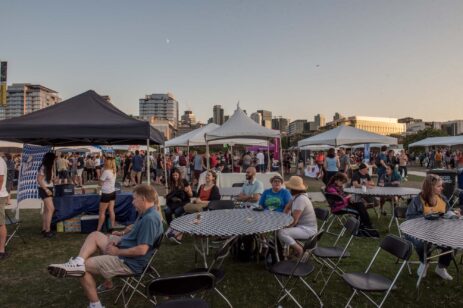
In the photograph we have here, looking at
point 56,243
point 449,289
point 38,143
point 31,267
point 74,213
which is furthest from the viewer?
point 38,143

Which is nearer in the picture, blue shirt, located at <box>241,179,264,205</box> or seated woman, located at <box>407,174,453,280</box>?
seated woman, located at <box>407,174,453,280</box>


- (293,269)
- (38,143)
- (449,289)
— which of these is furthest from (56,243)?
(449,289)

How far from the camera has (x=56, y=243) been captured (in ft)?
20.6

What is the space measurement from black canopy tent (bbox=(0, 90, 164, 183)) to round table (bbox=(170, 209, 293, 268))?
2.44 metres

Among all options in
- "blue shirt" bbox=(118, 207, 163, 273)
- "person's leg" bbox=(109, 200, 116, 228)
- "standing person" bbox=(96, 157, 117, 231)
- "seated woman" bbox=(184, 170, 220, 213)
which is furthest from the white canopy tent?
"blue shirt" bbox=(118, 207, 163, 273)

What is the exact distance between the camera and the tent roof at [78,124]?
600 centimetres

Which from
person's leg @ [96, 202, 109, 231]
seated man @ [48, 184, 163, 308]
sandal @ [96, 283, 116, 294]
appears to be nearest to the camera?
seated man @ [48, 184, 163, 308]

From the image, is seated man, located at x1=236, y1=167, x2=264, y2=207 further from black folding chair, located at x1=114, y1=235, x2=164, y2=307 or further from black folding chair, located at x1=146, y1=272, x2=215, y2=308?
black folding chair, located at x1=146, y1=272, x2=215, y2=308

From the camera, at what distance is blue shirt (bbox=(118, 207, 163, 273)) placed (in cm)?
329

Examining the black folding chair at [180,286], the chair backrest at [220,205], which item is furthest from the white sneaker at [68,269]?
the chair backrest at [220,205]

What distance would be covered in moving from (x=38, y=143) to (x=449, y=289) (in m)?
9.04

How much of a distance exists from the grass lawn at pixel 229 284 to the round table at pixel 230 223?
0.67 metres

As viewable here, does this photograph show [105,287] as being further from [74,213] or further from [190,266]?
[74,213]

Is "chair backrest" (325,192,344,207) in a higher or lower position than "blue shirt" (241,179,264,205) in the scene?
lower
